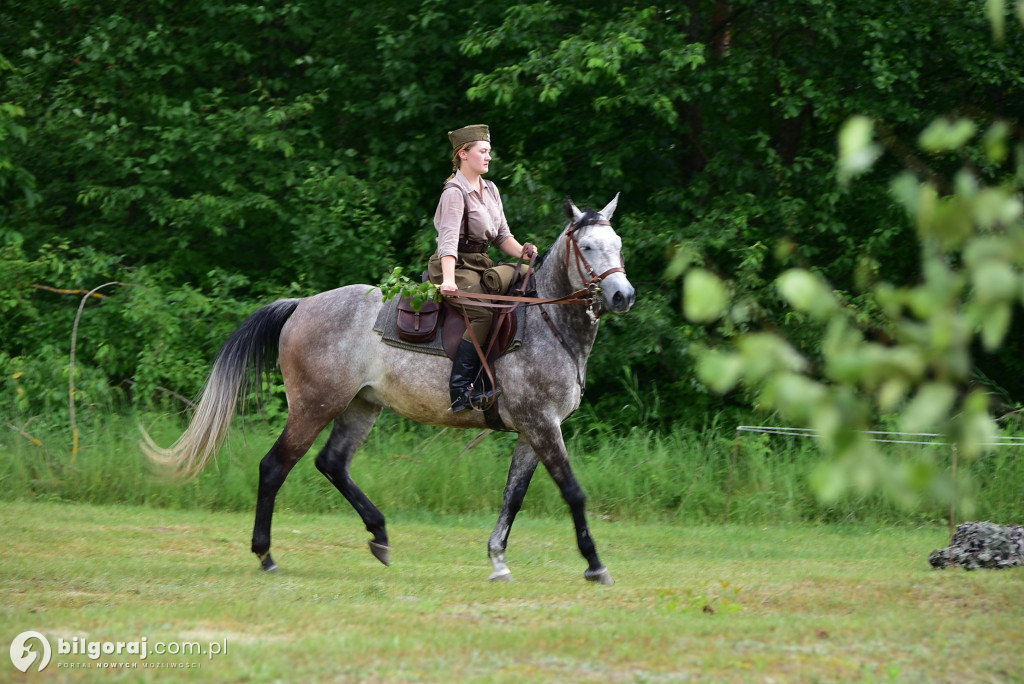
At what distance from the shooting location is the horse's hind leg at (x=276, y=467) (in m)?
7.59

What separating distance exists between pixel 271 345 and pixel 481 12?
724 centimetres

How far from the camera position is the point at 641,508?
11031 mm

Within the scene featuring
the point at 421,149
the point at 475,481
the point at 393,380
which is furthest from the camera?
the point at 421,149

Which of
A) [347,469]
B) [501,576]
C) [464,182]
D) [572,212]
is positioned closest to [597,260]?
[572,212]

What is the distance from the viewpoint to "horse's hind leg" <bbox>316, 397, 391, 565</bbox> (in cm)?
792

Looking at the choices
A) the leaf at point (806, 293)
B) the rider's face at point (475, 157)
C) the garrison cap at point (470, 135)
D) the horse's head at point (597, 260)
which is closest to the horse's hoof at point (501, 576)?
the horse's head at point (597, 260)

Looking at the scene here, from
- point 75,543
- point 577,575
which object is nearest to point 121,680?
point 577,575

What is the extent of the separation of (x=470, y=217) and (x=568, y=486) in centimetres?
191

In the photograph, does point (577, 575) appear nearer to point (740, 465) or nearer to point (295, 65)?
point (740, 465)

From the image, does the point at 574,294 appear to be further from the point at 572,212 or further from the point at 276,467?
the point at 276,467

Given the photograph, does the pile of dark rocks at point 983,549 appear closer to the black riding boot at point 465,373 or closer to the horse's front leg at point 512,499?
the horse's front leg at point 512,499

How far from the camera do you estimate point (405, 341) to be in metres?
7.53

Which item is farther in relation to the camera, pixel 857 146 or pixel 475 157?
pixel 475 157

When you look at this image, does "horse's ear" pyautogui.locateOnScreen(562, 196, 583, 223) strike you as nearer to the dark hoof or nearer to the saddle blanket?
the saddle blanket
